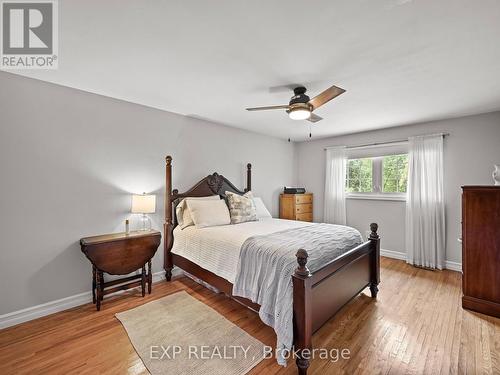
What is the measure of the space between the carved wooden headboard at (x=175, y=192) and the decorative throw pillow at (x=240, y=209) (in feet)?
1.12

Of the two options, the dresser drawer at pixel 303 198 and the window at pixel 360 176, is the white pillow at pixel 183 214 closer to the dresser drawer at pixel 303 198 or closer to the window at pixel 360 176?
the dresser drawer at pixel 303 198

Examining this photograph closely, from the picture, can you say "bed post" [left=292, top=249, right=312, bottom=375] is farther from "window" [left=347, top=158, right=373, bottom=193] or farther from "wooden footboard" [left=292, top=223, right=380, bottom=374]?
"window" [left=347, top=158, right=373, bottom=193]

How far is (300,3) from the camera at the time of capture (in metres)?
1.25

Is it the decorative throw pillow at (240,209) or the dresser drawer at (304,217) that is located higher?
the decorative throw pillow at (240,209)

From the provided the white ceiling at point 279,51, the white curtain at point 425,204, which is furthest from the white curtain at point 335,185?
the white ceiling at point 279,51

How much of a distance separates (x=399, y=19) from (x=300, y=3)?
652 mm

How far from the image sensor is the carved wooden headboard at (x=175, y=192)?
3.01 m

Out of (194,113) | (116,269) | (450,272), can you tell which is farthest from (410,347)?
(194,113)

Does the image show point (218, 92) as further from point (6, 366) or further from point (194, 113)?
point (6, 366)

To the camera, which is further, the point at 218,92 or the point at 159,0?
the point at 218,92

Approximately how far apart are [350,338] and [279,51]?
240 cm

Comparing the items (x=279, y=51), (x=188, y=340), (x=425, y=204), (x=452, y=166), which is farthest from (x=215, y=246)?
(x=452, y=166)

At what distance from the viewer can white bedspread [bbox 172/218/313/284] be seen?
7.01 feet

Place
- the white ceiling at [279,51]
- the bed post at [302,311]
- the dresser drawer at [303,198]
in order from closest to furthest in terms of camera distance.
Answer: the white ceiling at [279,51] < the bed post at [302,311] < the dresser drawer at [303,198]
